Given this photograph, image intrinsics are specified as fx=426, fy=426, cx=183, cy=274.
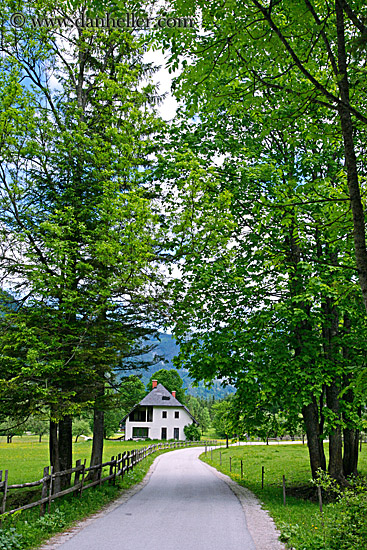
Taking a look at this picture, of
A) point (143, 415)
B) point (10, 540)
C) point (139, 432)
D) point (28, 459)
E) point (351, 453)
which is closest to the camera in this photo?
point (10, 540)

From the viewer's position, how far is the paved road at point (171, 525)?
7.82 m

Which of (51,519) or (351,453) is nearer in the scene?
(51,519)

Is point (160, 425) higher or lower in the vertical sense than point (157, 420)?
lower

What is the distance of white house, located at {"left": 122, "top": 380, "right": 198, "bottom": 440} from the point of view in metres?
66.5

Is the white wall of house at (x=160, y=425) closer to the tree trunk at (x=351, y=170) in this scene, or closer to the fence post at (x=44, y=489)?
the fence post at (x=44, y=489)

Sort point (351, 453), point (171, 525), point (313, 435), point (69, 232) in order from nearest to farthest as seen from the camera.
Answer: point (171, 525) → point (69, 232) → point (313, 435) → point (351, 453)

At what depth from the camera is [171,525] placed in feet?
31.1

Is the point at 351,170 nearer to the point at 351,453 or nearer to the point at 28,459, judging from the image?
the point at 351,453

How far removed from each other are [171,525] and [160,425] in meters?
60.0

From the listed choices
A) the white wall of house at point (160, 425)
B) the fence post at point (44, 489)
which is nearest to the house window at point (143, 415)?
the white wall of house at point (160, 425)

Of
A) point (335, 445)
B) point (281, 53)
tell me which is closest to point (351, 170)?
point (281, 53)

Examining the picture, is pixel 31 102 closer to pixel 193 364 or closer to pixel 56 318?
pixel 56 318

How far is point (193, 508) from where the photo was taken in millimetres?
11742

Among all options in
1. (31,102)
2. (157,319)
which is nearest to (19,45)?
(31,102)
